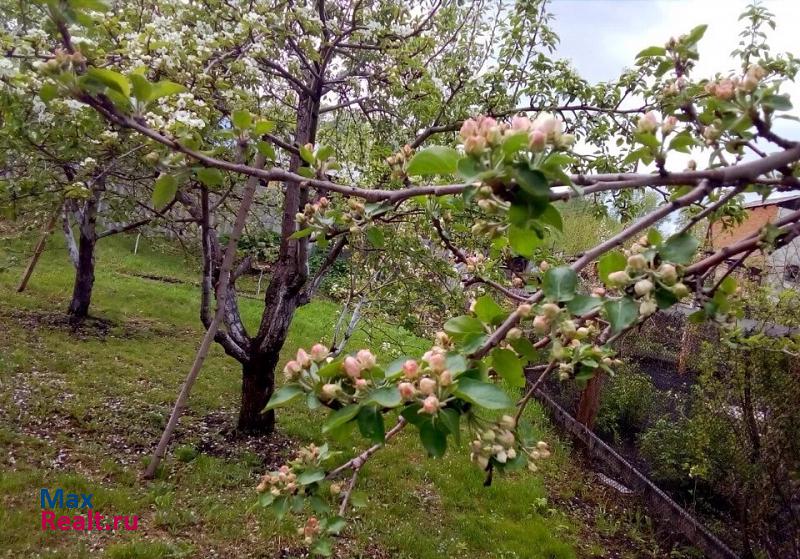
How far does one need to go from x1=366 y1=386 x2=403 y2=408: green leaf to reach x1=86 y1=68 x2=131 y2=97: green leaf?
65cm

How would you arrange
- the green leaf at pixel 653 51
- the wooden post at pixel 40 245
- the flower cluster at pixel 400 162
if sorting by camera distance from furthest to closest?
the wooden post at pixel 40 245 → the flower cluster at pixel 400 162 → the green leaf at pixel 653 51

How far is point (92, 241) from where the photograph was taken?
6.96 m

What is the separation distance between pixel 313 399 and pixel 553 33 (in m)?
3.45

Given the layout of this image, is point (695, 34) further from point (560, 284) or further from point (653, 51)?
point (560, 284)

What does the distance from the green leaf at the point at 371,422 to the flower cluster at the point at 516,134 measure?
410mm

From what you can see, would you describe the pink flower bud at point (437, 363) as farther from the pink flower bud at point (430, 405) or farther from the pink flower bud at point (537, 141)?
the pink flower bud at point (537, 141)

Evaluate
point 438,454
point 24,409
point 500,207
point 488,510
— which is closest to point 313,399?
point 438,454

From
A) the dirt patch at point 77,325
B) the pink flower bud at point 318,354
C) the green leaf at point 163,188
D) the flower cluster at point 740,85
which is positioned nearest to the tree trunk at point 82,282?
the dirt patch at point 77,325

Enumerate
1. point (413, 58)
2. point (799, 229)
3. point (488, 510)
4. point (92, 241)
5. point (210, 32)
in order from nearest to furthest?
point (799, 229) < point (210, 32) < point (413, 58) < point (488, 510) < point (92, 241)

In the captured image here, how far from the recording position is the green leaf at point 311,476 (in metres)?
1.00

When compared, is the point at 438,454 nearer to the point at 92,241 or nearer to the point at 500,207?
the point at 500,207

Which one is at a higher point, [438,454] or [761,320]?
[761,320]

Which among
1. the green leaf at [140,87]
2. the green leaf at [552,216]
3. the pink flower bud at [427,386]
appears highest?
the green leaf at [140,87]

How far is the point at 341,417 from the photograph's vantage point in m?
0.76
